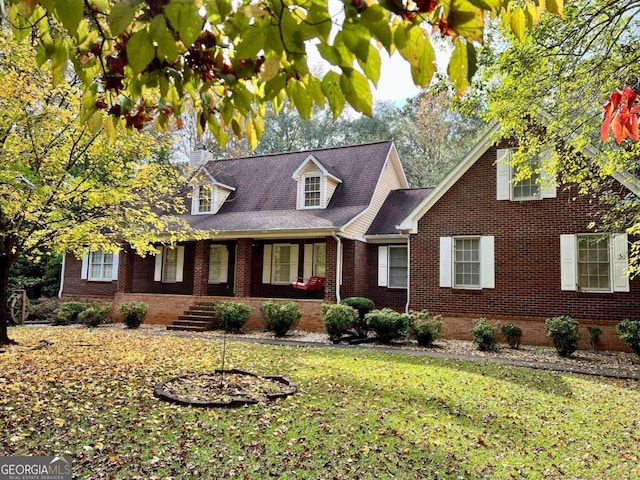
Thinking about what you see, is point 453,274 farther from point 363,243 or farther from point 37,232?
point 37,232

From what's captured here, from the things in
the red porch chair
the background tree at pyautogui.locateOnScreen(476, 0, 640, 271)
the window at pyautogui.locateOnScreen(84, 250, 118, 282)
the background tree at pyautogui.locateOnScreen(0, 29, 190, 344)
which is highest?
the background tree at pyautogui.locateOnScreen(476, 0, 640, 271)

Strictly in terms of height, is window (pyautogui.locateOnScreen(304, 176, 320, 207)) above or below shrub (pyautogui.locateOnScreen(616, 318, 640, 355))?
above

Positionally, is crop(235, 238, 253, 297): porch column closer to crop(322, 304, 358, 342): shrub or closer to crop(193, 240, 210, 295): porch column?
crop(193, 240, 210, 295): porch column

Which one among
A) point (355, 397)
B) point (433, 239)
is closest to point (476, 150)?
point (433, 239)

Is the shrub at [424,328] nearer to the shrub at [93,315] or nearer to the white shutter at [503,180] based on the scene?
the white shutter at [503,180]

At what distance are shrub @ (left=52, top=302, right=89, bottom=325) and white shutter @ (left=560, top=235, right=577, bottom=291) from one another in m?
16.4

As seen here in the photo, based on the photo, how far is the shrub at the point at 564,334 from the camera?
11.7m

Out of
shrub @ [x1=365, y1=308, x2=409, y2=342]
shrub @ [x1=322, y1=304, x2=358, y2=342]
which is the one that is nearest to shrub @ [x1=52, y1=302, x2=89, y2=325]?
shrub @ [x1=322, y1=304, x2=358, y2=342]

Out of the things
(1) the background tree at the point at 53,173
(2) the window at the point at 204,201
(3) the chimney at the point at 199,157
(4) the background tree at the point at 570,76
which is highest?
(3) the chimney at the point at 199,157

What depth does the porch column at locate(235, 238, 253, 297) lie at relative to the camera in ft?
57.4

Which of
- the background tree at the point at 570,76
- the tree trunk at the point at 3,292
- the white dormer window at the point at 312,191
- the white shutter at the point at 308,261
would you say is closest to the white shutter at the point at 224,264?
the white shutter at the point at 308,261

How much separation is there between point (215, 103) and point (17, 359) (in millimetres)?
9049

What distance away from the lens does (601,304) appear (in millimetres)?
12766

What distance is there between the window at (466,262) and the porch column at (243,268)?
753 cm
